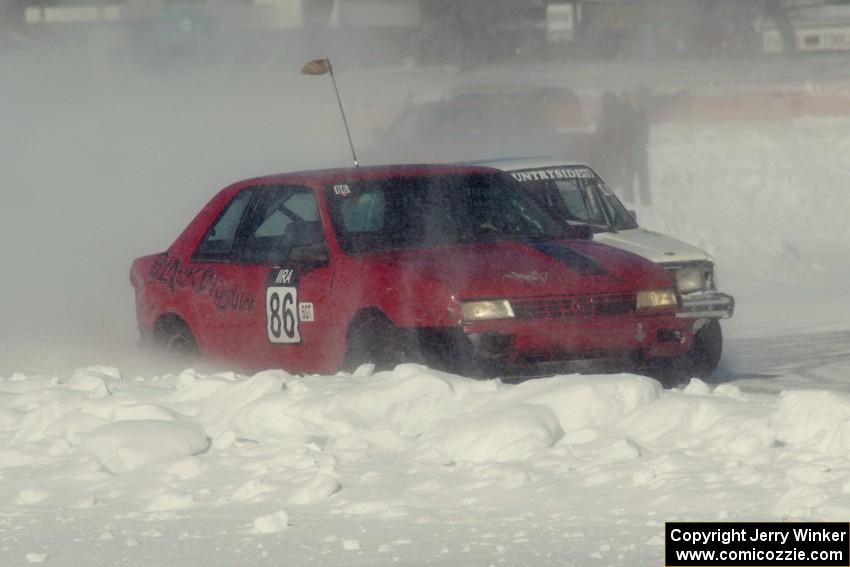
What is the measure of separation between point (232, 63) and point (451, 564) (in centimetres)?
2486

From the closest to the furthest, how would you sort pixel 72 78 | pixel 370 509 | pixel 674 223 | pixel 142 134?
pixel 370 509, pixel 674 223, pixel 142 134, pixel 72 78

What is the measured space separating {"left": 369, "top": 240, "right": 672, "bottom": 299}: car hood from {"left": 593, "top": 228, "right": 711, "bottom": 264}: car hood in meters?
1.79

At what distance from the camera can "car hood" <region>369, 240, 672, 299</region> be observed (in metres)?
8.61

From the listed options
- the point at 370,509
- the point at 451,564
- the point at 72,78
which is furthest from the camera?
the point at 72,78

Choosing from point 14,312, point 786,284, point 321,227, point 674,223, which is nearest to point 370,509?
point 321,227

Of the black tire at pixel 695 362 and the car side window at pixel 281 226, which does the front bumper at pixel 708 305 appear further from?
the car side window at pixel 281 226

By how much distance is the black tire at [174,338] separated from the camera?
9.91 m

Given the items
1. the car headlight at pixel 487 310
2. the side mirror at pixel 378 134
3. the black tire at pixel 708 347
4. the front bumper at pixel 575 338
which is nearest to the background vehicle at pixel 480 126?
the side mirror at pixel 378 134

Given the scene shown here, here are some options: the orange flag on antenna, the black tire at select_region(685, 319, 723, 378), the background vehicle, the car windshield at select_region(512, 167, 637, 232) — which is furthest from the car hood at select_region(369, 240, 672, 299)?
the background vehicle

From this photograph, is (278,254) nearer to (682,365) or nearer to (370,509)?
(682,365)

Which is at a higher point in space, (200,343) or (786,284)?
(200,343)

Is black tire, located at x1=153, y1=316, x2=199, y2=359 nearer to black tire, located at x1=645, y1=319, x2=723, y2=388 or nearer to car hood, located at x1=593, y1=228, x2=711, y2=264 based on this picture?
black tire, located at x1=645, y1=319, x2=723, y2=388

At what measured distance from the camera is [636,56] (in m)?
25.6

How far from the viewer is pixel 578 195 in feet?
40.5
